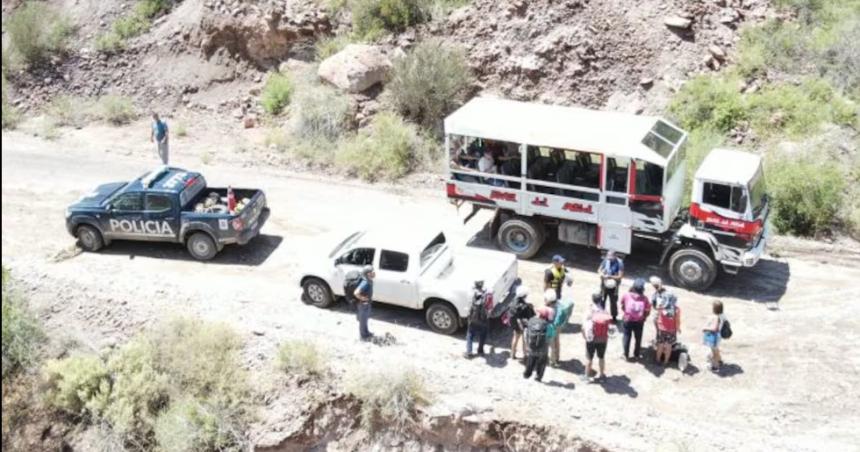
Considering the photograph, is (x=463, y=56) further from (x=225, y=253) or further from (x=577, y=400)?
(x=577, y=400)

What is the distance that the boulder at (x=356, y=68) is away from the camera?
881 inches

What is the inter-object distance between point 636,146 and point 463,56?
839cm

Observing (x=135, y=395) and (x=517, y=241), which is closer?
(x=135, y=395)

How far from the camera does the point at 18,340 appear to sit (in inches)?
568

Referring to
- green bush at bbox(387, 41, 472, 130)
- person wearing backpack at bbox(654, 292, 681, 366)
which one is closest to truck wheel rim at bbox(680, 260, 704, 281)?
person wearing backpack at bbox(654, 292, 681, 366)

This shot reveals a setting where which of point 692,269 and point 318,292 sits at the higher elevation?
point 692,269

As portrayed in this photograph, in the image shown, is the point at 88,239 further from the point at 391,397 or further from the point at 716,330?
the point at 716,330

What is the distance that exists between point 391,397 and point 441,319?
7.14 ft

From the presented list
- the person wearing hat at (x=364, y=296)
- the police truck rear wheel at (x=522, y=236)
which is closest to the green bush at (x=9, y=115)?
the person wearing hat at (x=364, y=296)

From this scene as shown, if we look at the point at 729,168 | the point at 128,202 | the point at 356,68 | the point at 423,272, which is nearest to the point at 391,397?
the point at 423,272

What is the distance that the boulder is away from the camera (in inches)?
881

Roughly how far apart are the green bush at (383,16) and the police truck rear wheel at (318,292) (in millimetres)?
10527

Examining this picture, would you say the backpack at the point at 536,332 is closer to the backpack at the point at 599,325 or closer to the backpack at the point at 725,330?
the backpack at the point at 599,325

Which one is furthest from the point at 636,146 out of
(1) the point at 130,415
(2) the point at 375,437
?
(1) the point at 130,415
